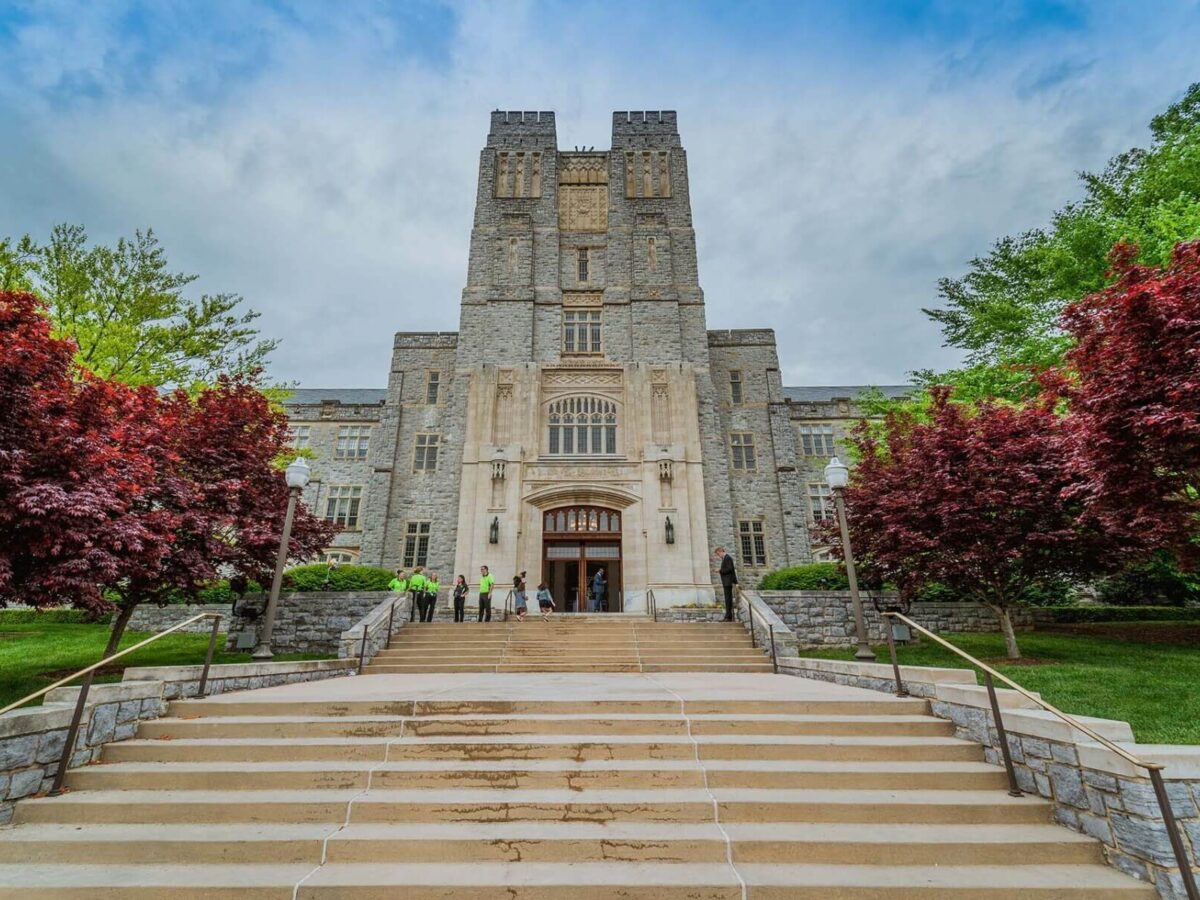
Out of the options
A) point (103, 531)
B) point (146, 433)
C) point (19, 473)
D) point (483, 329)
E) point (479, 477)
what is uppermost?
point (483, 329)

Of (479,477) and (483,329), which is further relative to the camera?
(483,329)

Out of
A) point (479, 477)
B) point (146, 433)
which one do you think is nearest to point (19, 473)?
point (146, 433)

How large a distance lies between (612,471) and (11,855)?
17673 mm

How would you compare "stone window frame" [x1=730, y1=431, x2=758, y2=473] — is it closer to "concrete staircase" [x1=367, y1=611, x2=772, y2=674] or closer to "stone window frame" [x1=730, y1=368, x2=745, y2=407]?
"stone window frame" [x1=730, y1=368, x2=745, y2=407]

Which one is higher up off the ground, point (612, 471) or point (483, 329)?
point (483, 329)

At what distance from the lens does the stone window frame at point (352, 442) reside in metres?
27.9

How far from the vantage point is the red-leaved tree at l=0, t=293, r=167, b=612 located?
7055 mm

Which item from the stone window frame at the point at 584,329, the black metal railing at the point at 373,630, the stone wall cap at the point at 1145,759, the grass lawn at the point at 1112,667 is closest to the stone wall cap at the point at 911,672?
the grass lawn at the point at 1112,667

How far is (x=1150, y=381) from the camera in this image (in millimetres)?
7805

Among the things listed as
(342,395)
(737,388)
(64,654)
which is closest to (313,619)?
(64,654)

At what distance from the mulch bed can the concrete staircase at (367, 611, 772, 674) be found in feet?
30.9

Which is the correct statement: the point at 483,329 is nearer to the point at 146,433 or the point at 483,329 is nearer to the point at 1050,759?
the point at 146,433

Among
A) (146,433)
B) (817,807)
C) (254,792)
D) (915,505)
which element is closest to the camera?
(817,807)

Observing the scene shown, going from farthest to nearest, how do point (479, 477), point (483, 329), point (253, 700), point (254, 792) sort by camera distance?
point (483, 329) < point (479, 477) < point (253, 700) < point (254, 792)
